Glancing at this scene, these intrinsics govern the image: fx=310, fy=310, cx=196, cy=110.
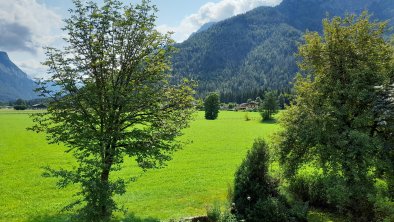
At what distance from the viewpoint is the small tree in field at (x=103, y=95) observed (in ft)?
43.2

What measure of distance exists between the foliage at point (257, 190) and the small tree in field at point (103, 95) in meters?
5.77

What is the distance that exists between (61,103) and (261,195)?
1135cm

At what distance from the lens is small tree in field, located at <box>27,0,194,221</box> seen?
13.2m

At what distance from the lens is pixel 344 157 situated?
660 inches

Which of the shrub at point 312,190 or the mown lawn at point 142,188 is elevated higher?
the shrub at point 312,190

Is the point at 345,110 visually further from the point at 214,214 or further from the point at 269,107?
the point at 269,107

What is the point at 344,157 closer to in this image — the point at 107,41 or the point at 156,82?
the point at 156,82

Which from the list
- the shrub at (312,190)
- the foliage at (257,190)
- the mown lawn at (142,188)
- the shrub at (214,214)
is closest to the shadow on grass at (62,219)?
the mown lawn at (142,188)

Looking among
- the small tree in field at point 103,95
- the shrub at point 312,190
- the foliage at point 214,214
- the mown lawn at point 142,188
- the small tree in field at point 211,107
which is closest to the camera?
the small tree in field at point 103,95

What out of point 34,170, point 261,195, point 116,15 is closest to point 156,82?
point 116,15

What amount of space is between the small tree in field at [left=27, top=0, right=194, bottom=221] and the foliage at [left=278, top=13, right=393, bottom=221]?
30.2ft

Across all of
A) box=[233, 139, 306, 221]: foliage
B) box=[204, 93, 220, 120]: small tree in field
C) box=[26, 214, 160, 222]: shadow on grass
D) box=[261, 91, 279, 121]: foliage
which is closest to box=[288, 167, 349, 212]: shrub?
box=[233, 139, 306, 221]: foliage

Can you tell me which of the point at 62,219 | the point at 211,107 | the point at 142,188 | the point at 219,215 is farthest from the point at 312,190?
the point at 211,107

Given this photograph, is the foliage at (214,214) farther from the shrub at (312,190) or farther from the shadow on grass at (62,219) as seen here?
the shrub at (312,190)
